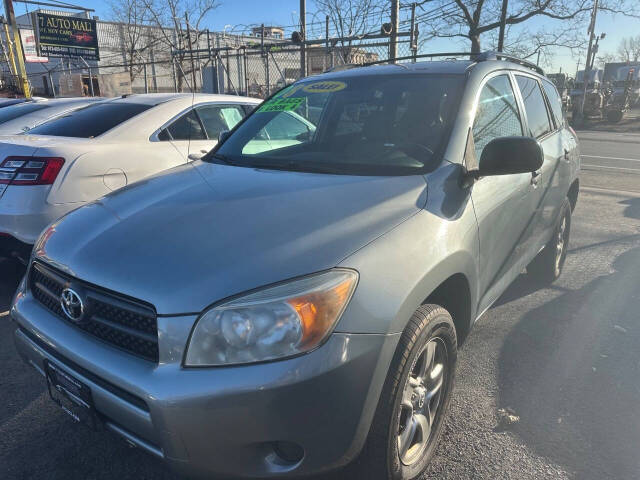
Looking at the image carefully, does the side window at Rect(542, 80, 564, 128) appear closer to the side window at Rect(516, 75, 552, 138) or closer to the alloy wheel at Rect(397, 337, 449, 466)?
the side window at Rect(516, 75, 552, 138)

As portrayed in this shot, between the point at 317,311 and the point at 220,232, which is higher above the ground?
the point at 220,232

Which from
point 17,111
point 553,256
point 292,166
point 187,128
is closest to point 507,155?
point 292,166

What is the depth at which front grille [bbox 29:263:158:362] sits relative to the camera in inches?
61.9

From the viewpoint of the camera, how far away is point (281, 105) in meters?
3.27

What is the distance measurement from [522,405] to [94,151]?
12.0 feet

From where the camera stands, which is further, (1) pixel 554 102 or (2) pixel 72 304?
(1) pixel 554 102

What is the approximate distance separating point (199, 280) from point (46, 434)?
1.49 m

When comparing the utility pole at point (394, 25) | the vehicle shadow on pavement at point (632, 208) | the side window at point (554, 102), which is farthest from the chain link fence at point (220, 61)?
the vehicle shadow on pavement at point (632, 208)

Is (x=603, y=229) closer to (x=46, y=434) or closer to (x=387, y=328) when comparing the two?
(x=387, y=328)

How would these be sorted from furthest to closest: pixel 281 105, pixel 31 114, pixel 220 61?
pixel 220 61
pixel 31 114
pixel 281 105

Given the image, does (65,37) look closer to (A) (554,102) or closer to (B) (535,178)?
(A) (554,102)

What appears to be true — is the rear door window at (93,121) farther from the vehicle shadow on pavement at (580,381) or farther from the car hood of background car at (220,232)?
the vehicle shadow on pavement at (580,381)

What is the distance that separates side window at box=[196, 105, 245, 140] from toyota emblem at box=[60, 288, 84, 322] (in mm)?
3607

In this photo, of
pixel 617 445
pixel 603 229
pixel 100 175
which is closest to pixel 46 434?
pixel 100 175
